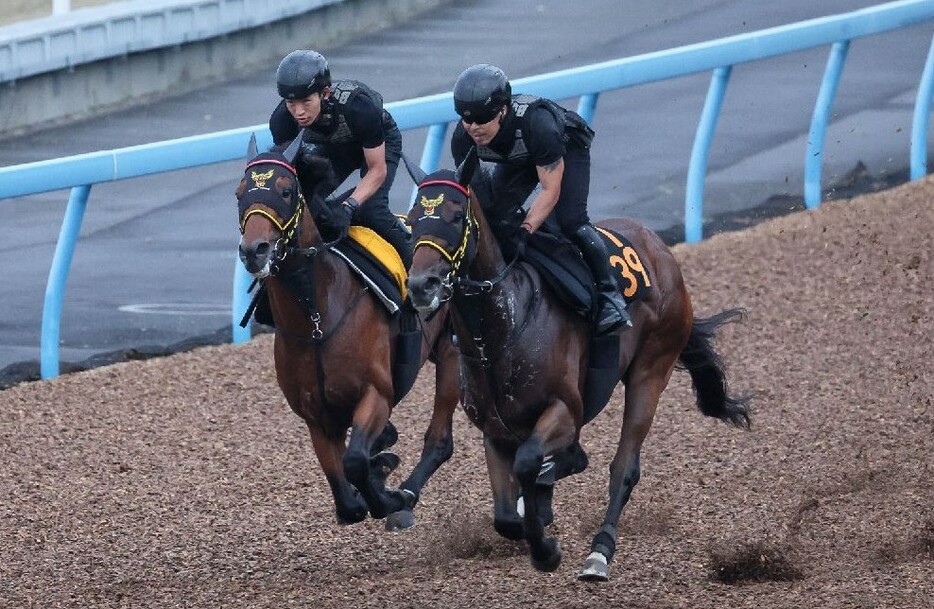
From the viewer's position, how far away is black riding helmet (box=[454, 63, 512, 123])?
659 cm

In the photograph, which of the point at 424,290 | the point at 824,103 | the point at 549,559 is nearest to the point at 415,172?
the point at 424,290

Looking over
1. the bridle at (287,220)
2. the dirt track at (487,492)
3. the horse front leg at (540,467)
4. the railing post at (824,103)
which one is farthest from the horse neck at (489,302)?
the railing post at (824,103)

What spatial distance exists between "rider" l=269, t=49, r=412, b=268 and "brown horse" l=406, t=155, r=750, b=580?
0.86m

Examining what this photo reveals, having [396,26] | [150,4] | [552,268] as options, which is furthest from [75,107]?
[552,268]

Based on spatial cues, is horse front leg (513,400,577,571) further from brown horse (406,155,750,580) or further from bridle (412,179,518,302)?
bridle (412,179,518,302)

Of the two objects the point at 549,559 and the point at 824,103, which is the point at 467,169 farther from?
the point at 824,103

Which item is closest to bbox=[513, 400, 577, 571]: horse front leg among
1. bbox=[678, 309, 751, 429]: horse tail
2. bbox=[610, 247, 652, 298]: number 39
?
bbox=[610, 247, 652, 298]: number 39

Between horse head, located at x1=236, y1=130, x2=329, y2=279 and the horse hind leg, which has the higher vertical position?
horse head, located at x1=236, y1=130, x2=329, y2=279

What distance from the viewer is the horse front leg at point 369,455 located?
276 inches

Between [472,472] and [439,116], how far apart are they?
3.02m

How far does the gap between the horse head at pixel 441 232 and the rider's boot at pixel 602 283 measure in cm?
86

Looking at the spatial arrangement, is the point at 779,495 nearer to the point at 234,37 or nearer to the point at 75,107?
the point at 75,107

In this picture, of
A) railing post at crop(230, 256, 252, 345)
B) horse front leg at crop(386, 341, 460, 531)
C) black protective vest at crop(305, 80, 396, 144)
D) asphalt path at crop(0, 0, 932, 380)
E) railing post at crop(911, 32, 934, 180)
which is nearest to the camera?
black protective vest at crop(305, 80, 396, 144)

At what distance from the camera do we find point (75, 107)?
52.5 feet
